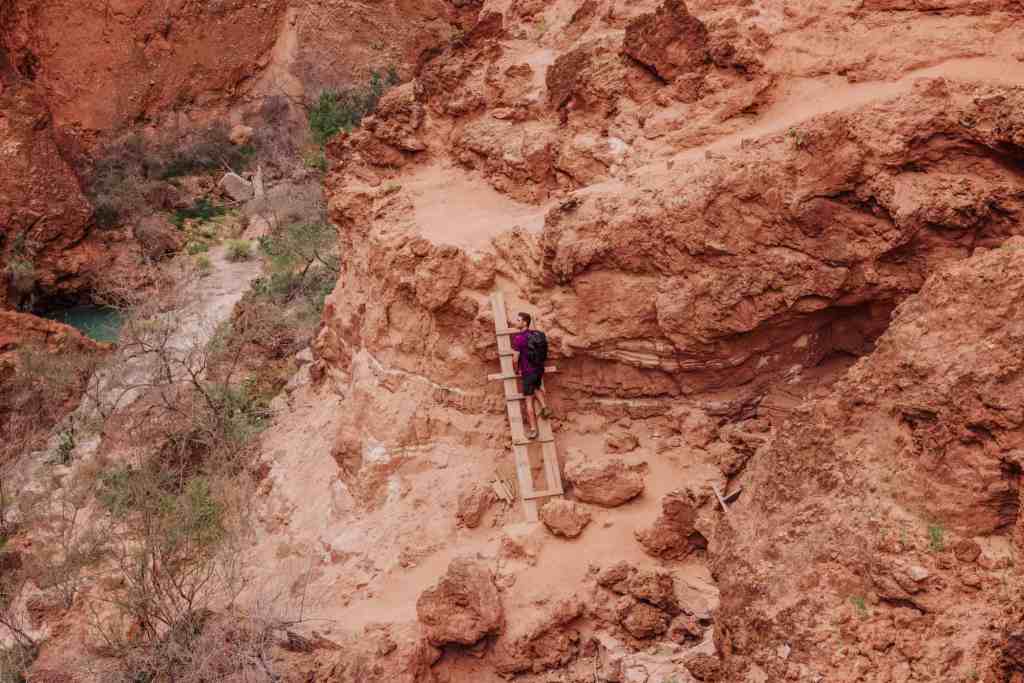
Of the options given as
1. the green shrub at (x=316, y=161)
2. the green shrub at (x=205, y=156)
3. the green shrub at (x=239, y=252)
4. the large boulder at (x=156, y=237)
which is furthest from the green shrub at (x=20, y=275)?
the green shrub at (x=316, y=161)

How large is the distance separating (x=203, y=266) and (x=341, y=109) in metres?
5.04

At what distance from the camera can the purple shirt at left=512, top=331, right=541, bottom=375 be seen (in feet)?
24.3

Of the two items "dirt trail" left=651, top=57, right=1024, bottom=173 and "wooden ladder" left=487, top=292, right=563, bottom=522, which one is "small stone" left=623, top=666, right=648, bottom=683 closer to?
"wooden ladder" left=487, top=292, right=563, bottom=522

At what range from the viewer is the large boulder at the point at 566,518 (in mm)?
7133

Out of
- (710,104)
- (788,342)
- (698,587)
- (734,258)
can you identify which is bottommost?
(698,587)

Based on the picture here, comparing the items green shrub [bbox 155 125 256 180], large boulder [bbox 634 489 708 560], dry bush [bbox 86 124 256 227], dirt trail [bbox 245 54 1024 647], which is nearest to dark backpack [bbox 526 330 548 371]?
dirt trail [bbox 245 54 1024 647]

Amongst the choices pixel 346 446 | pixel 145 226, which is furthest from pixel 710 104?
pixel 145 226

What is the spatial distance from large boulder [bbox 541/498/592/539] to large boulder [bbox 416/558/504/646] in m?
0.61

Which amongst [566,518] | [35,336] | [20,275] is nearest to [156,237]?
[20,275]

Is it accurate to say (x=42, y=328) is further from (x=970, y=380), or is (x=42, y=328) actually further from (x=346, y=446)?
(x=970, y=380)

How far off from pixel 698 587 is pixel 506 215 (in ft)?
12.6

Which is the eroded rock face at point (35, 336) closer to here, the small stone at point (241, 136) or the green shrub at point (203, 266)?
the green shrub at point (203, 266)

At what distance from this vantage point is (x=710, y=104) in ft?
25.4

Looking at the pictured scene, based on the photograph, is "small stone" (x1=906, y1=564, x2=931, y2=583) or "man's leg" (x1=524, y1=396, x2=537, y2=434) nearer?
"small stone" (x1=906, y1=564, x2=931, y2=583)
